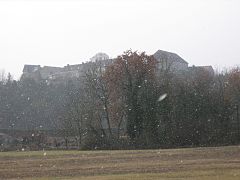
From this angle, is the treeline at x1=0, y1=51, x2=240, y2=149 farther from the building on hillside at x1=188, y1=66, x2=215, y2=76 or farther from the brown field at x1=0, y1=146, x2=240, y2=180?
the building on hillside at x1=188, y1=66, x2=215, y2=76

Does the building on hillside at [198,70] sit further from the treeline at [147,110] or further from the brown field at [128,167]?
the brown field at [128,167]

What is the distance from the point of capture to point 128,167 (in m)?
→ 25.8

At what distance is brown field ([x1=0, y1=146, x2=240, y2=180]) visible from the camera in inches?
854

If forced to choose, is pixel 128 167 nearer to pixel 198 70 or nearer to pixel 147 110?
pixel 147 110

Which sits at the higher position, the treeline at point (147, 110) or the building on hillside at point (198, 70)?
the building on hillside at point (198, 70)

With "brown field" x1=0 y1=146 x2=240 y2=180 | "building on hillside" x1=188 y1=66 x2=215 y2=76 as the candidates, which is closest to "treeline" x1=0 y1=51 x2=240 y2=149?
"brown field" x1=0 y1=146 x2=240 y2=180

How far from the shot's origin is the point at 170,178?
20.1m

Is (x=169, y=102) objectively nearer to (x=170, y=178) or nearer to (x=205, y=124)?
(x=205, y=124)

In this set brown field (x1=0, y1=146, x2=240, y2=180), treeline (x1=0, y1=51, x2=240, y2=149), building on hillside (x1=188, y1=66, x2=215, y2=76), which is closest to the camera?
brown field (x1=0, y1=146, x2=240, y2=180)

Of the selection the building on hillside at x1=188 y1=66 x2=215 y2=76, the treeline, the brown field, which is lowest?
the brown field

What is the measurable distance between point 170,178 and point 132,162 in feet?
29.1

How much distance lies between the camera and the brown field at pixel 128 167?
2169 cm

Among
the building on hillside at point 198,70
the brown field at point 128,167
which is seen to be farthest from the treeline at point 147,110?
the building on hillside at point 198,70

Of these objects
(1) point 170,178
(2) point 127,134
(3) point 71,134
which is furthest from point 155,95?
(1) point 170,178
